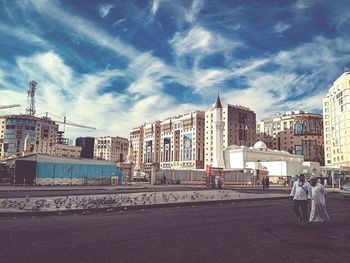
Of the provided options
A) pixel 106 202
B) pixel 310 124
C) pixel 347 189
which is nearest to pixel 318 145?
pixel 310 124

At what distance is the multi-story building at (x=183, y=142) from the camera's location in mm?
132250

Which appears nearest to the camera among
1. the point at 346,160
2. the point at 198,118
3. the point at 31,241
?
the point at 31,241

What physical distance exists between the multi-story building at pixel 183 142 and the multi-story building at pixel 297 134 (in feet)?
121

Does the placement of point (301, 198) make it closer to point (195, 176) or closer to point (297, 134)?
point (195, 176)

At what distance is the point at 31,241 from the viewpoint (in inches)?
288

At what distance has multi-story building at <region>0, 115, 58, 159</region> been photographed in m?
148

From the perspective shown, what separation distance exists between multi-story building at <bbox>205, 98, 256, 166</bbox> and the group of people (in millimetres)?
109719

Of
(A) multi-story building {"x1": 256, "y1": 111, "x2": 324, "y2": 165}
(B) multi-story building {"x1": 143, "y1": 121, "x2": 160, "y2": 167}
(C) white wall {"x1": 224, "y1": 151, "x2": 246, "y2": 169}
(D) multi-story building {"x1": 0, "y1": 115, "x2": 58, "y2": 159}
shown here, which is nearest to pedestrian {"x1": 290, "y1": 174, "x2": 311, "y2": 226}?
(C) white wall {"x1": 224, "y1": 151, "x2": 246, "y2": 169}

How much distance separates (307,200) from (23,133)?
15729 centimetres

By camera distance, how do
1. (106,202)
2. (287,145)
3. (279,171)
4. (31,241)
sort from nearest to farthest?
(31,241) → (106,202) → (279,171) → (287,145)

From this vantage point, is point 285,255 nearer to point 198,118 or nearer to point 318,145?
point 198,118

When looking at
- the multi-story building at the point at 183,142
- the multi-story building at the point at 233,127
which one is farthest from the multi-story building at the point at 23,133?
the multi-story building at the point at 233,127

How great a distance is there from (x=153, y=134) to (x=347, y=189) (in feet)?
434

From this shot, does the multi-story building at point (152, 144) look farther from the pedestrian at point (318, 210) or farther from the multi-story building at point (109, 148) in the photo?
the pedestrian at point (318, 210)
